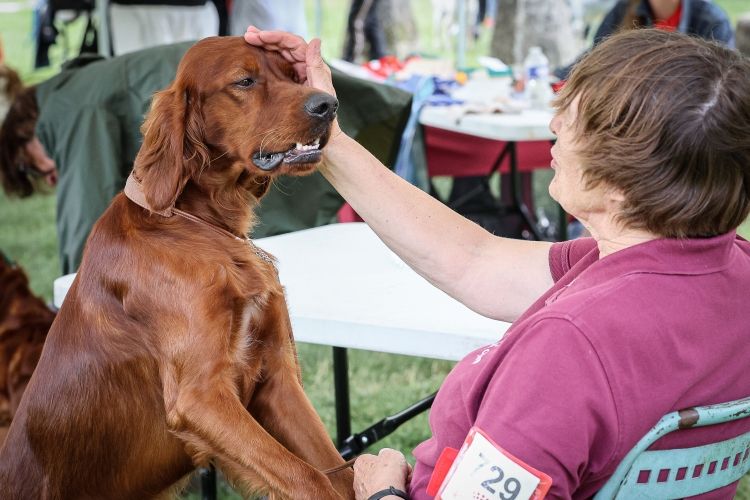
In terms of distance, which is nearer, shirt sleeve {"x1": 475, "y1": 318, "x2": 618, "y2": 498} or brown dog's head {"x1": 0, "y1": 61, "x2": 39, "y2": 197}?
shirt sleeve {"x1": 475, "y1": 318, "x2": 618, "y2": 498}

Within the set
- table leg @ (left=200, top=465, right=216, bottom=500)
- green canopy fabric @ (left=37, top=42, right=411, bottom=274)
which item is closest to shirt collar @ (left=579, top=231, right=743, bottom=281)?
table leg @ (left=200, top=465, right=216, bottom=500)

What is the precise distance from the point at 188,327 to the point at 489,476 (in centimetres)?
81

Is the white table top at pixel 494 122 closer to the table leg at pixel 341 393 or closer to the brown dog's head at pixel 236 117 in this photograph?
the table leg at pixel 341 393

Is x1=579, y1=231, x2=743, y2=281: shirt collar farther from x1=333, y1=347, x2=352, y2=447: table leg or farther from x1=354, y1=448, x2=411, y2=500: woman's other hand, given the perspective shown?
x1=333, y1=347, x2=352, y2=447: table leg

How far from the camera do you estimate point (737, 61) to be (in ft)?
4.16

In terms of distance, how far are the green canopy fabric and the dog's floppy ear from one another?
4.98 ft

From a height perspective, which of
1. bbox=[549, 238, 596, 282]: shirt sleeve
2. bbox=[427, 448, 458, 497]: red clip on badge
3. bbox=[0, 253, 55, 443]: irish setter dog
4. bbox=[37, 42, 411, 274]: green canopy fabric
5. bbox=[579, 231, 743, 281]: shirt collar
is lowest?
bbox=[0, 253, 55, 443]: irish setter dog

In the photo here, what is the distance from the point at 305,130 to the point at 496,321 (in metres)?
0.59

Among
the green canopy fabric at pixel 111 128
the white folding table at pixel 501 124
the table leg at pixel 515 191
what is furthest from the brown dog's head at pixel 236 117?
the table leg at pixel 515 191

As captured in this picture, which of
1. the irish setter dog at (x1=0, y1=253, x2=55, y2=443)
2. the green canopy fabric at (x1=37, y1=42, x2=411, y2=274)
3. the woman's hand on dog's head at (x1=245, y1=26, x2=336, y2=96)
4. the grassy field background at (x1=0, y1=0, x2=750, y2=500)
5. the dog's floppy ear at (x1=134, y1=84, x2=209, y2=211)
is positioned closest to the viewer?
the dog's floppy ear at (x1=134, y1=84, x2=209, y2=211)

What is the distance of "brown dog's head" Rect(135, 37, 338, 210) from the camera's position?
6.48 feet

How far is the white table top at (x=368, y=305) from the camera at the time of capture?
6.39ft

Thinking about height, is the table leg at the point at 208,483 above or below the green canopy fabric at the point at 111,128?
below

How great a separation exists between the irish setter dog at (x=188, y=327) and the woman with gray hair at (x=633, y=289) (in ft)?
1.88
